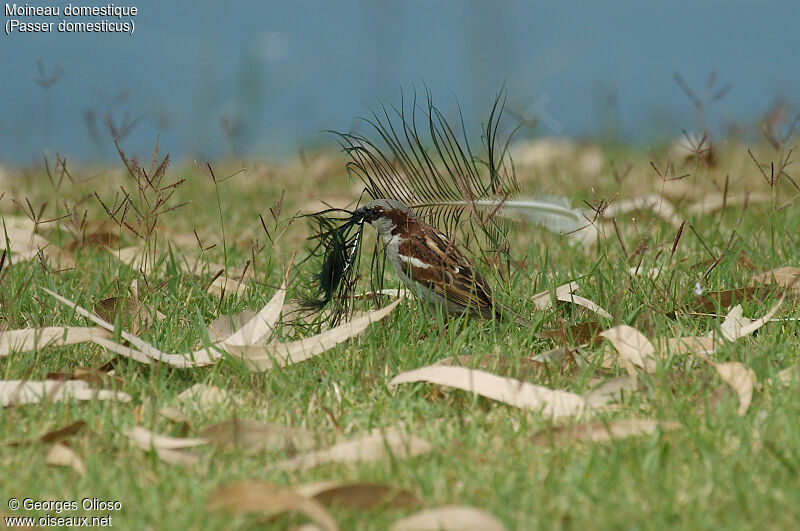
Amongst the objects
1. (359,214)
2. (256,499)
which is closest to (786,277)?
(359,214)

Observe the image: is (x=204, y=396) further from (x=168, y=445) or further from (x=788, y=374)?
(x=788, y=374)

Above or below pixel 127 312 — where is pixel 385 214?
above

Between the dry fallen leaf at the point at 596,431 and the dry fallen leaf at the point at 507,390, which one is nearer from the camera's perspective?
the dry fallen leaf at the point at 596,431

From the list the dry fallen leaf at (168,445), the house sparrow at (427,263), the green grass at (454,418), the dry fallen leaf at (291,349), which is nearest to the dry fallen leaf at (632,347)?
the green grass at (454,418)

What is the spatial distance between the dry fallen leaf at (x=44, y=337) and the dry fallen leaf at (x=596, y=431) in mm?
1494

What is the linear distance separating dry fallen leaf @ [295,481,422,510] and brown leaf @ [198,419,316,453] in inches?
14.2

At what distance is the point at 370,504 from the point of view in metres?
2.21

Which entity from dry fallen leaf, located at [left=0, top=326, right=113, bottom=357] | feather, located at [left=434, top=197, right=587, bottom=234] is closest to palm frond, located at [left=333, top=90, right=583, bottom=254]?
feather, located at [left=434, top=197, right=587, bottom=234]

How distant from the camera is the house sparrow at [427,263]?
3592 millimetres

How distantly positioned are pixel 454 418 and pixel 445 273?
89 cm

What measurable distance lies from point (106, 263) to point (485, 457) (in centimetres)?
287

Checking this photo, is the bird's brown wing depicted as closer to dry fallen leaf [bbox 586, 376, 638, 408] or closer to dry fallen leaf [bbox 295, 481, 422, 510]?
dry fallen leaf [bbox 586, 376, 638, 408]

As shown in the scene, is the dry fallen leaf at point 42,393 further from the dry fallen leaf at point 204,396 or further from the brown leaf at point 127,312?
the brown leaf at point 127,312

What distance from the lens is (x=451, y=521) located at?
2.06m
